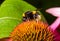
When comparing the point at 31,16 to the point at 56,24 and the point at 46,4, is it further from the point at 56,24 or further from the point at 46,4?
the point at 46,4

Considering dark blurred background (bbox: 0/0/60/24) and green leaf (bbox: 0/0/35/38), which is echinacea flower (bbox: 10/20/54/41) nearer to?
green leaf (bbox: 0/0/35/38)

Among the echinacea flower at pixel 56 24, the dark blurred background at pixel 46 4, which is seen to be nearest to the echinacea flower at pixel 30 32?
the echinacea flower at pixel 56 24

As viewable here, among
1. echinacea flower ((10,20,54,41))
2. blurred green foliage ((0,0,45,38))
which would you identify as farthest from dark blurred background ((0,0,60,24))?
echinacea flower ((10,20,54,41))

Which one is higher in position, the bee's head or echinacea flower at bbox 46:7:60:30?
the bee's head

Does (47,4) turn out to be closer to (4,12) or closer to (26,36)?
(4,12)

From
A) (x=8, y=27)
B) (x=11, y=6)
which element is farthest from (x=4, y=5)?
(x=8, y=27)

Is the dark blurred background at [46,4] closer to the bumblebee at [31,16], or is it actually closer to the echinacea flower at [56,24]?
the echinacea flower at [56,24]

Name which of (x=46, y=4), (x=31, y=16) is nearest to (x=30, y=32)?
(x=31, y=16)

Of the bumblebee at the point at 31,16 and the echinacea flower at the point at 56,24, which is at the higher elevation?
the bumblebee at the point at 31,16
